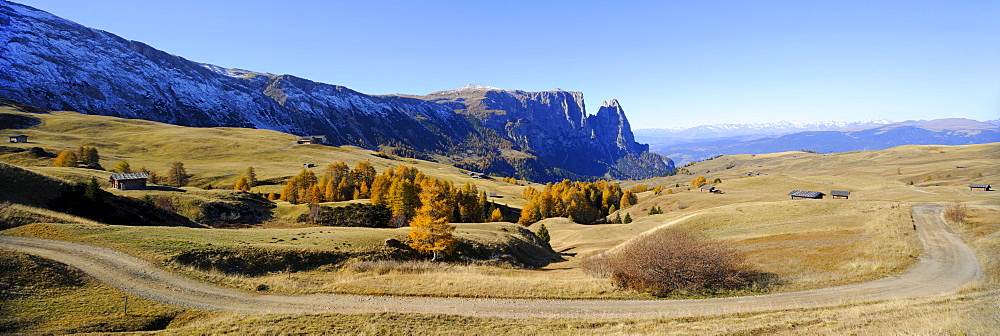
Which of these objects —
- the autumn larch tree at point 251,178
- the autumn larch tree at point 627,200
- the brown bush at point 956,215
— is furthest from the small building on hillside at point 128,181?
the autumn larch tree at point 627,200

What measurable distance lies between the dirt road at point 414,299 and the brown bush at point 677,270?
2.59 m

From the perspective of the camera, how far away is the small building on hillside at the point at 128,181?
2867 inches

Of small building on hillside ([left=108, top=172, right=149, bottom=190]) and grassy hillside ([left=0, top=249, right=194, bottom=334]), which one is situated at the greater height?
small building on hillside ([left=108, top=172, right=149, bottom=190])

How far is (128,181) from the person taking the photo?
73500 mm

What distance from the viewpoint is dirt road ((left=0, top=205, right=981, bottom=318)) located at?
22.9 metres

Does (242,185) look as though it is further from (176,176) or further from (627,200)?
(627,200)

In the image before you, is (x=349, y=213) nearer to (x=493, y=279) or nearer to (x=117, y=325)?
(x=493, y=279)

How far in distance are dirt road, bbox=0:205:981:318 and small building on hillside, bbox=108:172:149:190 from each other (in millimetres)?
55915

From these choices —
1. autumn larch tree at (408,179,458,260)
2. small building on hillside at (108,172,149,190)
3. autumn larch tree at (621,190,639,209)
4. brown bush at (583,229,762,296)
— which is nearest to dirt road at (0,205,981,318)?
brown bush at (583,229,762,296)

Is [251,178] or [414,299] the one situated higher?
[251,178]

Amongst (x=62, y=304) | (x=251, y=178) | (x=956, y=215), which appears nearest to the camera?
(x=62, y=304)

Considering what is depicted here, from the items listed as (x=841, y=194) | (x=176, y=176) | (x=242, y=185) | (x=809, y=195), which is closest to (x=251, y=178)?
(x=242, y=185)

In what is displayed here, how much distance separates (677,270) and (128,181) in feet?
304

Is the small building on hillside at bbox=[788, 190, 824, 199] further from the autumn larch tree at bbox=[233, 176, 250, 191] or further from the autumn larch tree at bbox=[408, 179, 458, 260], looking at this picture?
the autumn larch tree at bbox=[233, 176, 250, 191]
